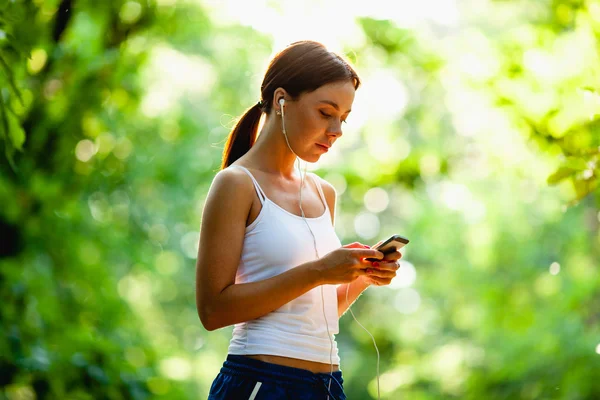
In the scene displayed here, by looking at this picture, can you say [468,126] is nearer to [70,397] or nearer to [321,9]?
[321,9]

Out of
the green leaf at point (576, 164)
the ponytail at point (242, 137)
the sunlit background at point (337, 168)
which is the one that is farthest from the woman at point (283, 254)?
the green leaf at point (576, 164)

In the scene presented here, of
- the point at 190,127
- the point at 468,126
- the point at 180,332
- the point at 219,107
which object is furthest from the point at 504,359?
the point at 180,332

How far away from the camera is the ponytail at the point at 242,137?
1.87 meters

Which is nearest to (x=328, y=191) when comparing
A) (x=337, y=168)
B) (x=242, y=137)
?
(x=242, y=137)

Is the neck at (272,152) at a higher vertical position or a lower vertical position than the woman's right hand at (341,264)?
higher

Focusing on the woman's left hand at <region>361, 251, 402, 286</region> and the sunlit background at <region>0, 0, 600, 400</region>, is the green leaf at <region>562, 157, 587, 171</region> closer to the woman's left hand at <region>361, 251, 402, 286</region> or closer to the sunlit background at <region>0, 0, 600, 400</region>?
the sunlit background at <region>0, 0, 600, 400</region>

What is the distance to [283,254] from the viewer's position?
1582mm

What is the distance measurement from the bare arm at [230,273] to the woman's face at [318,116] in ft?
0.52

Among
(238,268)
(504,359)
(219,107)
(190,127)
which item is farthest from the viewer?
(219,107)

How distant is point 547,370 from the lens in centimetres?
438

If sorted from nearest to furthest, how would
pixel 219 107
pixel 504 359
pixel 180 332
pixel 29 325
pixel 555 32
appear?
pixel 29 325
pixel 555 32
pixel 504 359
pixel 219 107
pixel 180 332

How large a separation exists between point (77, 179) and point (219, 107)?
Result: 3.90 metres

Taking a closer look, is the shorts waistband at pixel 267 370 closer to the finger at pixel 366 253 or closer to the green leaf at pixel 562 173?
the finger at pixel 366 253

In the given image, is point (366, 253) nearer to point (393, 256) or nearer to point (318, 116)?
point (393, 256)
